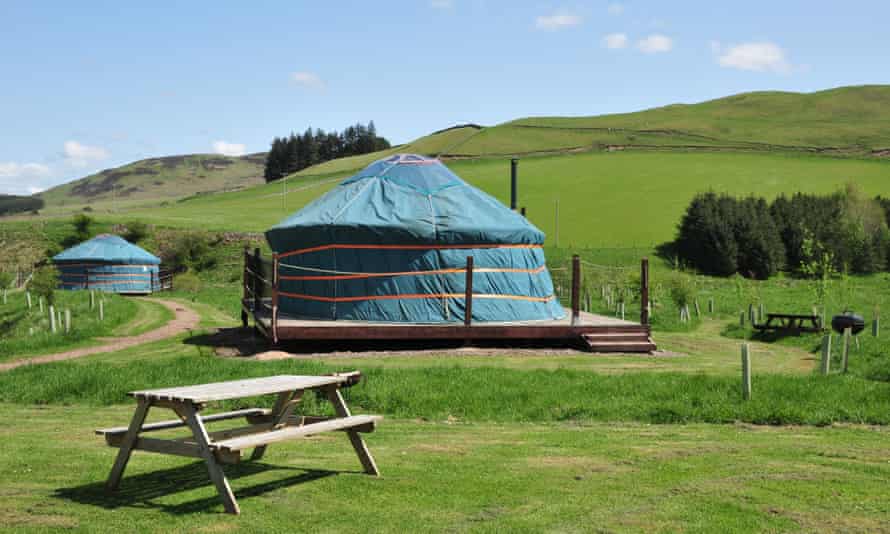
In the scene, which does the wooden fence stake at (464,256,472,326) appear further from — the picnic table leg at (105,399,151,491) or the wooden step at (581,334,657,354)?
the picnic table leg at (105,399,151,491)

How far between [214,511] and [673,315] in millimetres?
18283

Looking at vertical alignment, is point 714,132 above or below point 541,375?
above

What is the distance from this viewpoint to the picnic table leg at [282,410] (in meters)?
5.50

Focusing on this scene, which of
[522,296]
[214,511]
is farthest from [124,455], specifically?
[522,296]

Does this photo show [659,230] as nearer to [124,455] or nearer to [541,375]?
[541,375]

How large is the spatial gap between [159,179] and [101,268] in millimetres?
147190

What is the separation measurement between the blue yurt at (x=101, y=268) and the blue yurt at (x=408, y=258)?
19843 mm

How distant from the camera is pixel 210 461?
4441 mm

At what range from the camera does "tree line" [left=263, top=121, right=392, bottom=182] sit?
11469cm

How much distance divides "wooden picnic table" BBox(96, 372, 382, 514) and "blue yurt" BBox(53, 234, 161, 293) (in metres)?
28.8

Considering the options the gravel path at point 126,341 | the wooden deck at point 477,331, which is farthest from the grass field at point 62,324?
the wooden deck at point 477,331

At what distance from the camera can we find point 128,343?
14.8 metres

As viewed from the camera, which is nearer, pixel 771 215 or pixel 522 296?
pixel 522 296

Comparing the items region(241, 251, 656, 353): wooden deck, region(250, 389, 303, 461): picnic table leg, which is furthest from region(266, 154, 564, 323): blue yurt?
region(250, 389, 303, 461): picnic table leg
